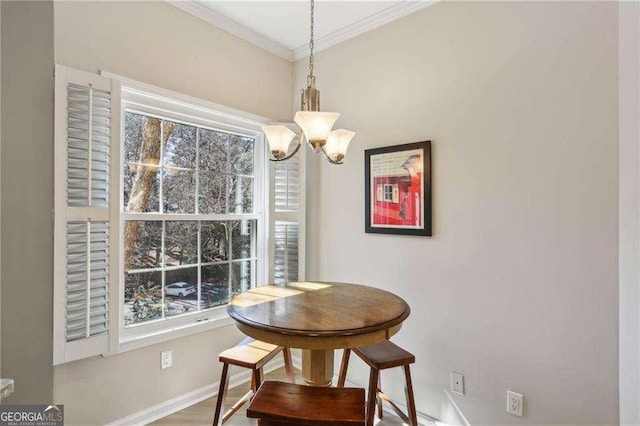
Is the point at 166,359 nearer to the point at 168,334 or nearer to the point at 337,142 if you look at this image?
the point at 168,334

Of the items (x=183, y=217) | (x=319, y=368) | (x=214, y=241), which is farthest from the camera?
(x=214, y=241)

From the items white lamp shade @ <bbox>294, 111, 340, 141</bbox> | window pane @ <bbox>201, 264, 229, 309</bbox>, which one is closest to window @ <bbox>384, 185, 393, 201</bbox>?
white lamp shade @ <bbox>294, 111, 340, 141</bbox>

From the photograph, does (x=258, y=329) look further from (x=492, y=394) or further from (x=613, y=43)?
(x=613, y=43)

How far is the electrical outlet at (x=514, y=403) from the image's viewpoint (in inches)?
76.1

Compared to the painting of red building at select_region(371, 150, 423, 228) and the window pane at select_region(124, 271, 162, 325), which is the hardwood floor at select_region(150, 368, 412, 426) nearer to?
the window pane at select_region(124, 271, 162, 325)

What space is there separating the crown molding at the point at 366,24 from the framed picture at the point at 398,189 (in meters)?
0.96

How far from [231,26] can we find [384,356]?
2.65 m

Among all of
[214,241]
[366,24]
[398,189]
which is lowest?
[214,241]

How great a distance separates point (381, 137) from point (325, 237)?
98 cm

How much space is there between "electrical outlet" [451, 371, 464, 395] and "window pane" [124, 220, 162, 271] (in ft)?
7.09

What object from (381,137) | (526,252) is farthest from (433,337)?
(381,137)

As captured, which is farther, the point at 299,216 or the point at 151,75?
the point at 299,216

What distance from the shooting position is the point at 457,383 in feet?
7.13

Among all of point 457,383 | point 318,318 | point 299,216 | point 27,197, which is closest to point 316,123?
point 318,318
